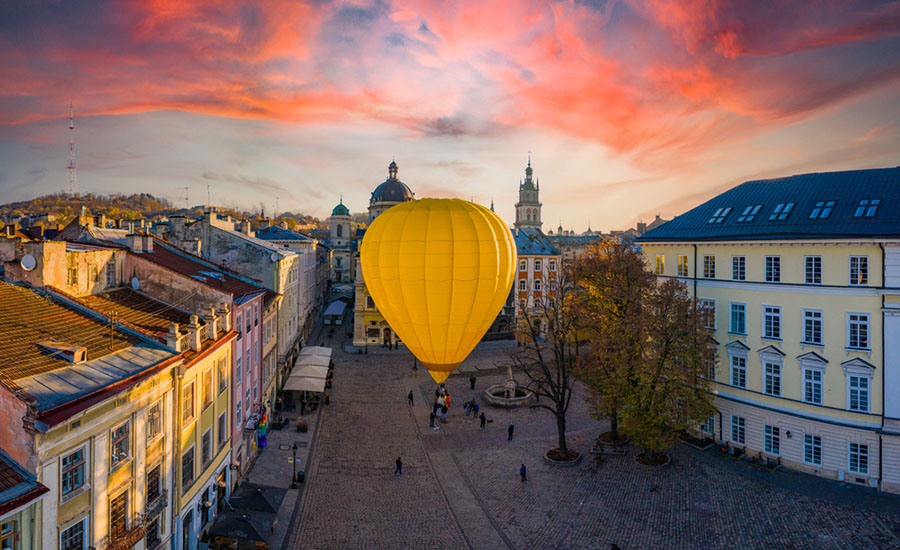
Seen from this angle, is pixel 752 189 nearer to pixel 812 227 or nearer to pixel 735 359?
pixel 812 227

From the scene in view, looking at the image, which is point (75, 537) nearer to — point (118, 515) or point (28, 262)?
point (118, 515)

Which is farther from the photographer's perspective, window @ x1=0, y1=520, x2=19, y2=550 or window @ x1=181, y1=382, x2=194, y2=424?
window @ x1=181, y1=382, x2=194, y2=424

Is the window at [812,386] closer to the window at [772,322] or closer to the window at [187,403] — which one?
the window at [772,322]

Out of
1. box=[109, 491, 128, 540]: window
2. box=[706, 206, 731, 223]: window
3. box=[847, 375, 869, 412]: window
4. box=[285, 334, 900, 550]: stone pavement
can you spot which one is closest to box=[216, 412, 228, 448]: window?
box=[285, 334, 900, 550]: stone pavement

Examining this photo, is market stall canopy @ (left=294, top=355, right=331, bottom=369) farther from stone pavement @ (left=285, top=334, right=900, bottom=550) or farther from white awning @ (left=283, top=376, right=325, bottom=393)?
stone pavement @ (left=285, top=334, right=900, bottom=550)

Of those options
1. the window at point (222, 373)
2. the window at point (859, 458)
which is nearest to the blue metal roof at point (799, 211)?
the window at point (859, 458)

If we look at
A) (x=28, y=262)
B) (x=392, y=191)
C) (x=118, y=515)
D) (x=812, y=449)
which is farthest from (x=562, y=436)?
(x=392, y=191)

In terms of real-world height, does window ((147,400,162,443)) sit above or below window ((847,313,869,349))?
below
